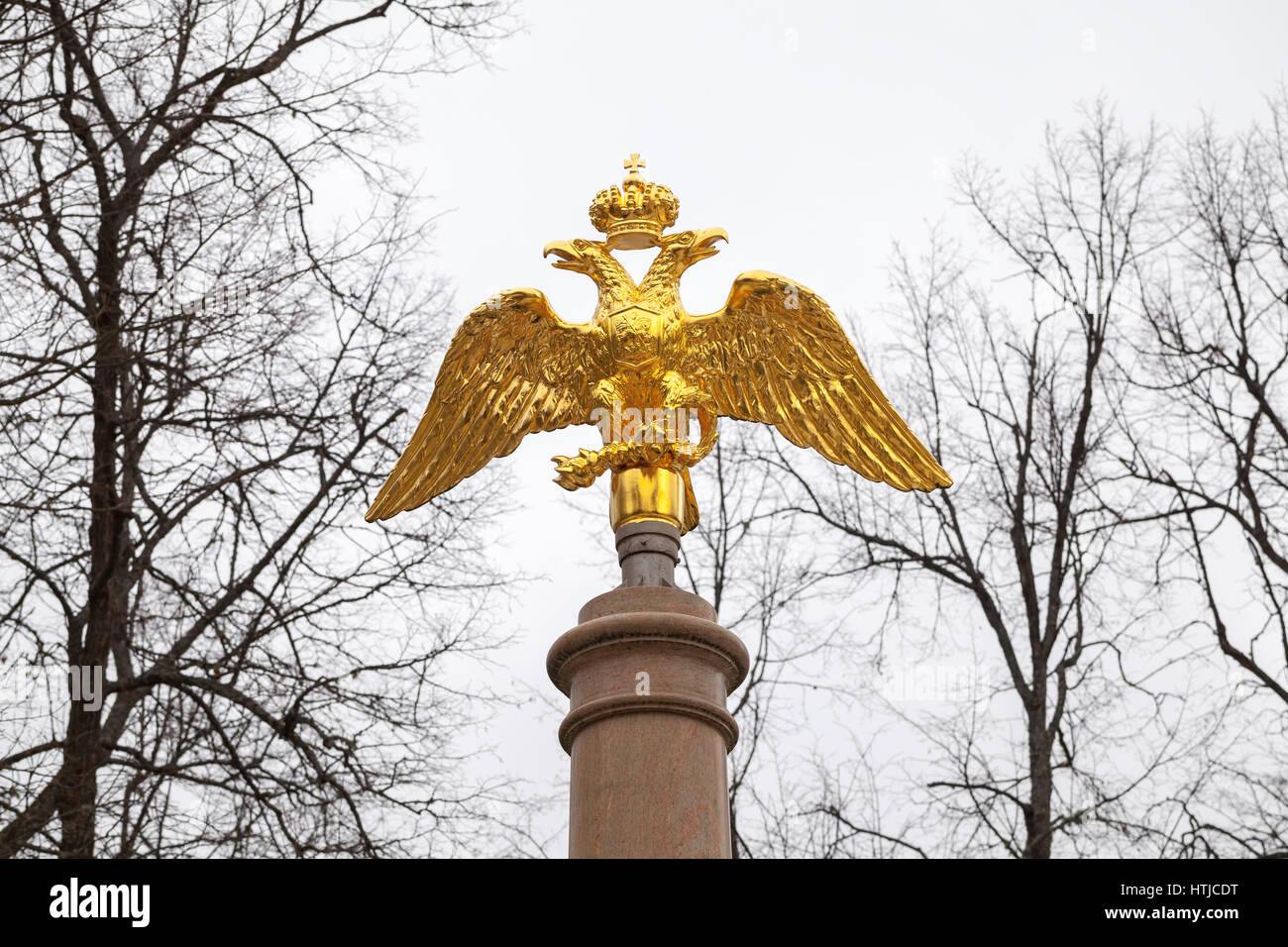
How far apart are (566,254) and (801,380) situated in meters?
1.09

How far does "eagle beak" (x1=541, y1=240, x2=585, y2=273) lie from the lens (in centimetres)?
674

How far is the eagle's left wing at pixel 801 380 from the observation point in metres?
6.91

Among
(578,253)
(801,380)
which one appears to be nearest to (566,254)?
(578,253)

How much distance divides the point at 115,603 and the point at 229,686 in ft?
3.60

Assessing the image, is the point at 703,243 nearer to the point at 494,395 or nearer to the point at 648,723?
the point at 494,395

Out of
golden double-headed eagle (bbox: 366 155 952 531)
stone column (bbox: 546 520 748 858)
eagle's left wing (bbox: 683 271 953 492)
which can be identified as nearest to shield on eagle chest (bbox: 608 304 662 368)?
golden double-headed eagle (bbox: 366 155 952 531)

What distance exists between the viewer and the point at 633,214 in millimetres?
→ 6926

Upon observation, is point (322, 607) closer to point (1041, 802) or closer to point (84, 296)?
point (84, 296)

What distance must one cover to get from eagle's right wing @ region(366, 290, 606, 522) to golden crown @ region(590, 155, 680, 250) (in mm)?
390
